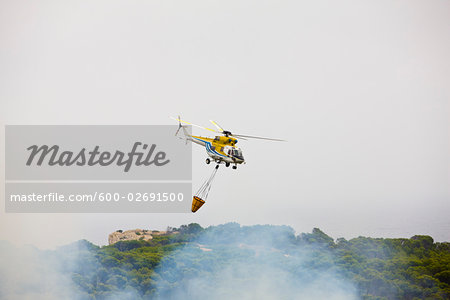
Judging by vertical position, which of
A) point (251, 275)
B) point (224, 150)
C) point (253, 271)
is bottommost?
point (251, 275)

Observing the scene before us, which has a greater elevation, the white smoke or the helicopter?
the helicopter

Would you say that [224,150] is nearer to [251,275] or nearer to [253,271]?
[251,275]

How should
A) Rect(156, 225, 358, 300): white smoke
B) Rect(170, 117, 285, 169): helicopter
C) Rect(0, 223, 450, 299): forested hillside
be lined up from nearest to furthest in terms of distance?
1. Rect(170, 117, 285, 169): helicopter
2. Rect(156, 225, 358, 300): white smoke
3. Rect(0, 223, 450, 299): forested hillside

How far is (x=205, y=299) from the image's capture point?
3150 inches

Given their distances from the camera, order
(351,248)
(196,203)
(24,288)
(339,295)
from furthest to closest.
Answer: (351,248), (339,295), (24,288), (196,203)

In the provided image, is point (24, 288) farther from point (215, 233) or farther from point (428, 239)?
point (428, 239)

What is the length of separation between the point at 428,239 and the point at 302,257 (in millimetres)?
42085

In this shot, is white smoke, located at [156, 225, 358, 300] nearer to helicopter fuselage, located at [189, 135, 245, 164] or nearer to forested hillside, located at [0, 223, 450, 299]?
forested hillside, located at [0, 223, 450, 299]

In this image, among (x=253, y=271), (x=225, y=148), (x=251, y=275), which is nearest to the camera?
(x=225, y=148)

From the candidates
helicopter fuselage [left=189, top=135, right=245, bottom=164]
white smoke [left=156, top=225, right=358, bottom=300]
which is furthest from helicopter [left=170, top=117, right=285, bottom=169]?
white smoke [left=156, top=225, right=358, bottom=300]

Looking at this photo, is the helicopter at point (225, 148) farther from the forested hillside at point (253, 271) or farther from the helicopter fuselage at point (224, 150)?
the forested hillside at point (253, 271)

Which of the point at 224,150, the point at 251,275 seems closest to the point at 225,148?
the point at 224,150

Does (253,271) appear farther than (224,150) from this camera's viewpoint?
Yes

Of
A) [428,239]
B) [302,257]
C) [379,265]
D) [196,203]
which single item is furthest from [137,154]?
[428,239]
